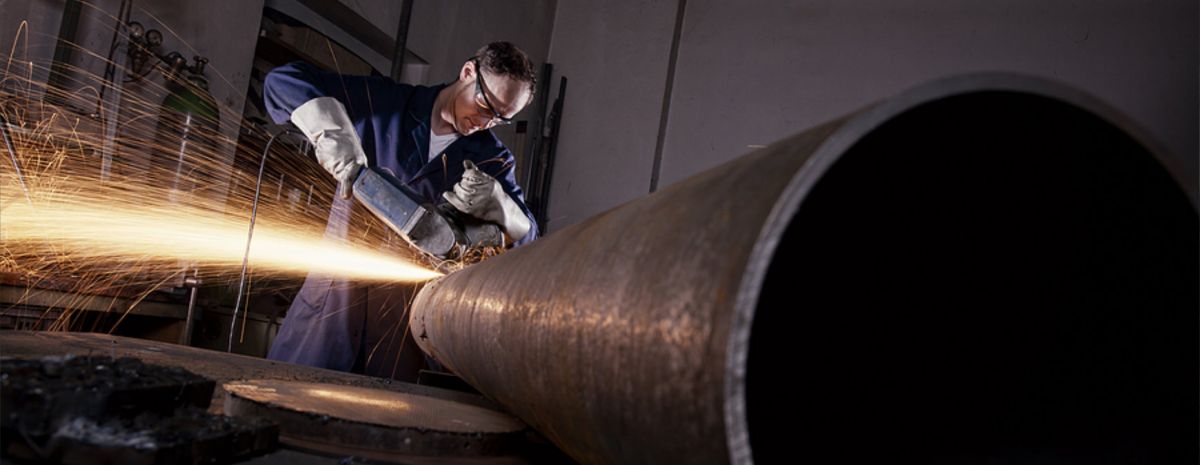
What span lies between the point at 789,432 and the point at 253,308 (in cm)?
372

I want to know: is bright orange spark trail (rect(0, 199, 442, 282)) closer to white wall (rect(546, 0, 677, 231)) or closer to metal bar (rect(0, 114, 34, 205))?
metal bar (rect(0, 114, 34, 205))

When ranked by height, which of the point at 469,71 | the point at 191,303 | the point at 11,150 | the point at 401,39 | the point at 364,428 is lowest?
the point at 364,428

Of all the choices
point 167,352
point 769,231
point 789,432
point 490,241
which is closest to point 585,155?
point 490,241

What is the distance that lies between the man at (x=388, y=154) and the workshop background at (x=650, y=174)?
0.40 m

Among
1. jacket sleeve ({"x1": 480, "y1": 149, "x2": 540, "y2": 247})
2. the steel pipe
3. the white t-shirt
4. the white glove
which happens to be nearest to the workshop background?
the steel pipe

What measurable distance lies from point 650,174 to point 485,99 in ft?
8.96

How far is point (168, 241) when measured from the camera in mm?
3066

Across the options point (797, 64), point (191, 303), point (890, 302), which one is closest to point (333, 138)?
point (191, 303)

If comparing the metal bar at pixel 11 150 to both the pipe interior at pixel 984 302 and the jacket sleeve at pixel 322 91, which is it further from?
the pipe interior at pixel 984 302

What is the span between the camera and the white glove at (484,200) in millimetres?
2498

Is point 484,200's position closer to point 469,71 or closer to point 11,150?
point 469,71

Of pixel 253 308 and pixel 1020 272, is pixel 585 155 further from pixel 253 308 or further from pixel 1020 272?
pixel 1020 272

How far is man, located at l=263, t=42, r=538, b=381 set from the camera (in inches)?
104

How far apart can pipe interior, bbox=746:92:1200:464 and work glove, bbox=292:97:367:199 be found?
73.6 inches
